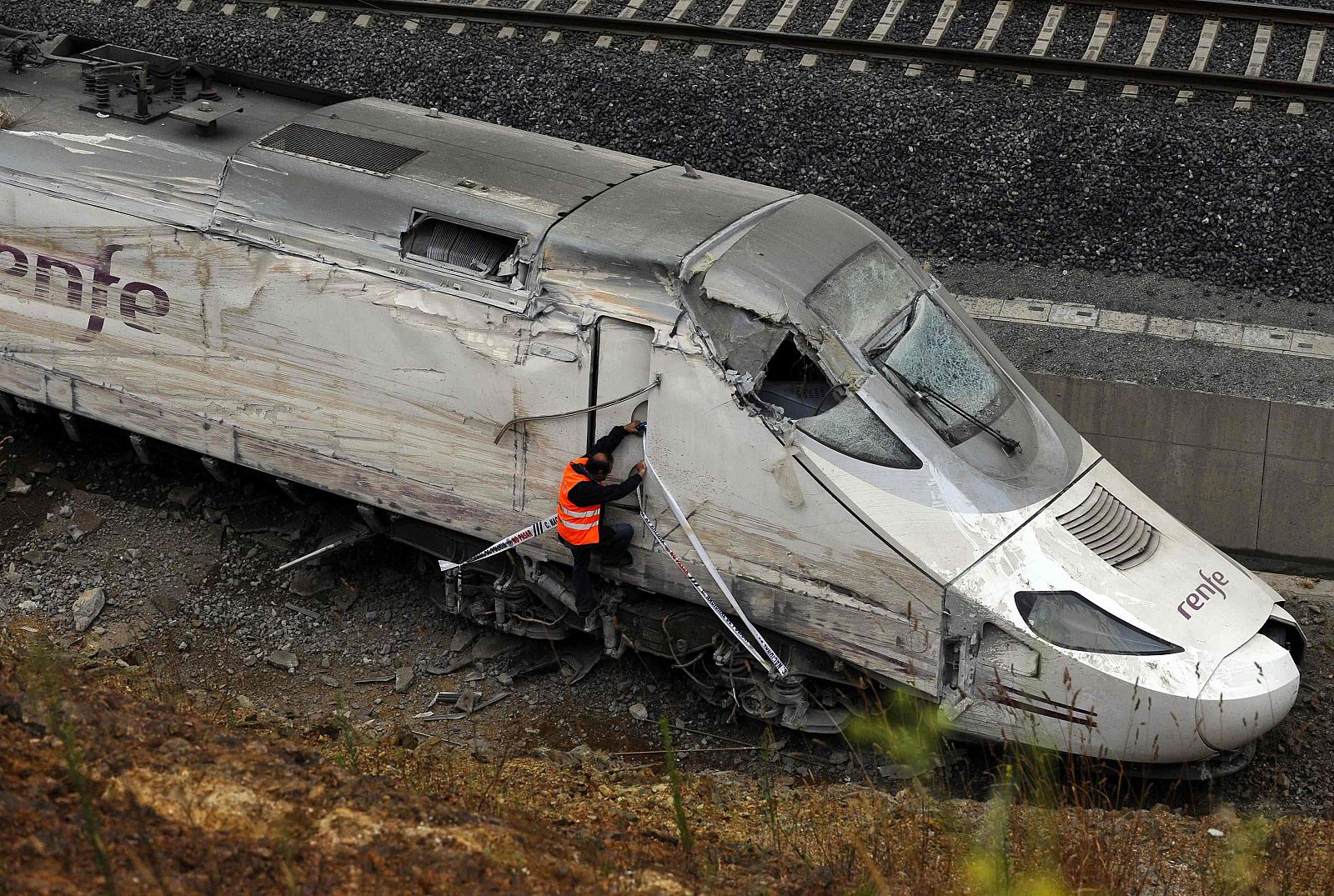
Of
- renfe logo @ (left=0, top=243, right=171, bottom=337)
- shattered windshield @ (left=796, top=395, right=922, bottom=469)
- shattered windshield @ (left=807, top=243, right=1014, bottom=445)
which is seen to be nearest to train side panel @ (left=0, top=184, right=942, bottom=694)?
renfe logo @ (left=0, top=243, right=171, bottom=337)

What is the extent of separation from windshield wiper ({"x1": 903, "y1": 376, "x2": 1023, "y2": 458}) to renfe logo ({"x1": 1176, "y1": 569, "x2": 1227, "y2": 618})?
114cm

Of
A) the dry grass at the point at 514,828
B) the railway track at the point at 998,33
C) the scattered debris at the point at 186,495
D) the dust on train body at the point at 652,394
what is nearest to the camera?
the dry grass at the point at 514,828

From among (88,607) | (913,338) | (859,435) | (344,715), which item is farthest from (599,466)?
(88,607)

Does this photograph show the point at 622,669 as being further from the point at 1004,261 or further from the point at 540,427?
the point at 1004,261

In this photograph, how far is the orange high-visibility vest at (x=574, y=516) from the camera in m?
7.66

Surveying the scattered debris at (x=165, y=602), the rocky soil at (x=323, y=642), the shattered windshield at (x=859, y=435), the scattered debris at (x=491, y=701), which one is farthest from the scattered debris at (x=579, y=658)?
the scattered debris at (x=165, y=602)

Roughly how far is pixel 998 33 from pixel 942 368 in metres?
6.12

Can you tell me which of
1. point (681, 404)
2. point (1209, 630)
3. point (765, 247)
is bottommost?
point (1209, 630)

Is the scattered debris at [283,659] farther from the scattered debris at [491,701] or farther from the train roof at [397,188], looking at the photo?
the train roof at [397,188]

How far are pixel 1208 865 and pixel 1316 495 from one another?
3663mm

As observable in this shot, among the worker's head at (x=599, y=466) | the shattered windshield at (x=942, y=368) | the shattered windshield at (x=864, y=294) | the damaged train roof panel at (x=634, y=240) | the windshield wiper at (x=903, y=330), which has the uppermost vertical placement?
the damaged train roof panel at (x=634, y=240)

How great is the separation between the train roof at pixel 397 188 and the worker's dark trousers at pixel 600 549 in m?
1.19

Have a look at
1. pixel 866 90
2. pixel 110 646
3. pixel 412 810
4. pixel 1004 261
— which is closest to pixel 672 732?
pixel 412 810

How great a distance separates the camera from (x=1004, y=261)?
11.8 m
